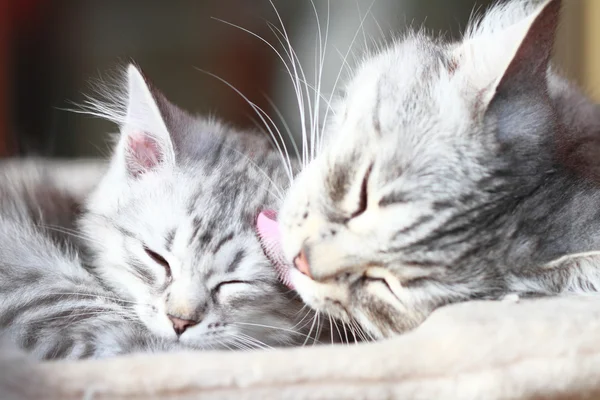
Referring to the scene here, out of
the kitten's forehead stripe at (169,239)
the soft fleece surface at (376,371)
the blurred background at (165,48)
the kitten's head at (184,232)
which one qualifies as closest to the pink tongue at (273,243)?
the kitten's head at (184,232)

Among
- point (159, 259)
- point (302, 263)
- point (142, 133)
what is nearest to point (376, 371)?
point (302, 263)

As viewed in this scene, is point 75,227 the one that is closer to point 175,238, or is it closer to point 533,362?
point 175,238

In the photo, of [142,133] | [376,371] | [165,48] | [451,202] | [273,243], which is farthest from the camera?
[165,48]

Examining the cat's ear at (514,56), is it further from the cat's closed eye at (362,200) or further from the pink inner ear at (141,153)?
the pink inner ear at (141,153)

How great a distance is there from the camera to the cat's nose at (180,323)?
42.9 inches

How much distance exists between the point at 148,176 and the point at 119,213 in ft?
0.29

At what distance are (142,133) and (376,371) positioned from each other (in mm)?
713

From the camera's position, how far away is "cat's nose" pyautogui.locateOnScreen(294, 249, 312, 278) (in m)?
1.05

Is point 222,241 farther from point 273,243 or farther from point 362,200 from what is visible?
point 362,200

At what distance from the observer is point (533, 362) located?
792 mm

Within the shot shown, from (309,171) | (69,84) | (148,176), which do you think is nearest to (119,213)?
(148,176)

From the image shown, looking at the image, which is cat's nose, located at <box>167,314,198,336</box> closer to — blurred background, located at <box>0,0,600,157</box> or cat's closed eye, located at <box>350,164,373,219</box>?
cat's closed eye, located at <box>350,164,373,219</box>

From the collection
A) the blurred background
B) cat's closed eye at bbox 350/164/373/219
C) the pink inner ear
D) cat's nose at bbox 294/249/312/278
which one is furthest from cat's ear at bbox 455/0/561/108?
the blurred background

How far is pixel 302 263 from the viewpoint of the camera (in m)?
1.06
